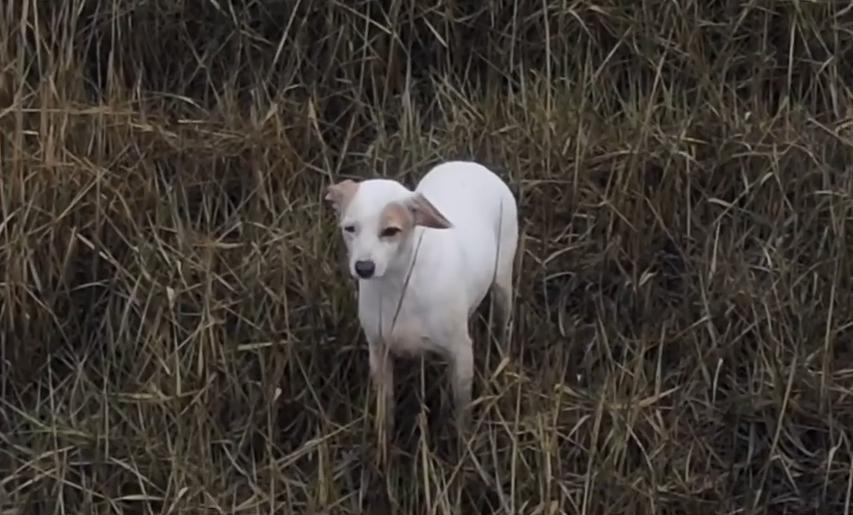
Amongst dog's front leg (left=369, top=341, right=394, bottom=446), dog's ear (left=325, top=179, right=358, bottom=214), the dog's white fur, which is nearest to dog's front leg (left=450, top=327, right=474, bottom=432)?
the dog's white fur

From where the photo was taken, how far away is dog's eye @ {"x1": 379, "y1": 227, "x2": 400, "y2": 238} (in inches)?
119

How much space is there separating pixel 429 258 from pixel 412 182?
747mm

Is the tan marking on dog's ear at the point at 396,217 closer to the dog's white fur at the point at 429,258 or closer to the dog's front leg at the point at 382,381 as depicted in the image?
the dog's white fur at the point at 429,258

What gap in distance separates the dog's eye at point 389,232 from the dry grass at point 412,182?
425mm

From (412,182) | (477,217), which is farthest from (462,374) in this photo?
(412,182)

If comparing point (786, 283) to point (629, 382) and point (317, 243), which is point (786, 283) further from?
point (317, 243)

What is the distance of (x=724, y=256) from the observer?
3.69 metres

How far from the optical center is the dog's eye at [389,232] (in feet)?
9.91

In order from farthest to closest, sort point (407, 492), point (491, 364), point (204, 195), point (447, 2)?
point (447, 2) → point (204, 195) → point (491, 364) → point (407, 492)

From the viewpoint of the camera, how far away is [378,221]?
301 centimetres

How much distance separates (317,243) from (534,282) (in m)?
0.49

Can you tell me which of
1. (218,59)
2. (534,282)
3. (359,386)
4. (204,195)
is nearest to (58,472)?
(359,386)

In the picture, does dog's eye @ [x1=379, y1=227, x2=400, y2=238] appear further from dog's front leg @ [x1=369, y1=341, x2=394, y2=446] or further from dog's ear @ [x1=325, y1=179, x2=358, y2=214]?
dog's front leg @ [x1=369, y1=341, x2=394, y2=446]

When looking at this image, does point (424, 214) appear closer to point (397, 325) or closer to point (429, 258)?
point (429, 258)
